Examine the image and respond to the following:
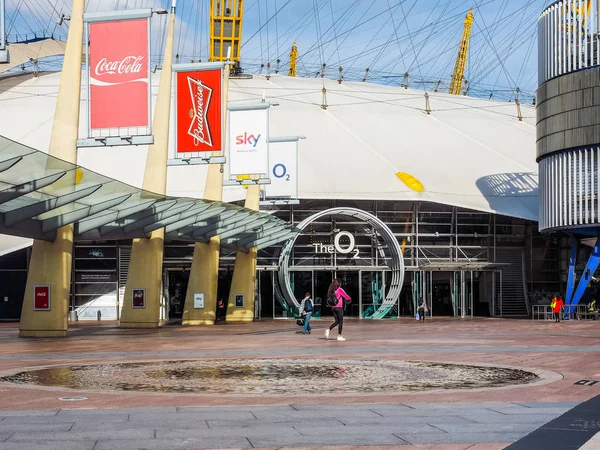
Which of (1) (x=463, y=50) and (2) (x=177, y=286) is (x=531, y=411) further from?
(1) (x=463, y=50)

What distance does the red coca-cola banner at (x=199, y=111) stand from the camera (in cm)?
3200

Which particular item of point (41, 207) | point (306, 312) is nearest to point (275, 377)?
point (41, 207)

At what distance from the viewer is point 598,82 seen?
46281 millimetres

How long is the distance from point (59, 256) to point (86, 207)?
2254 mm

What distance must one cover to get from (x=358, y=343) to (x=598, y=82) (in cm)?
2627

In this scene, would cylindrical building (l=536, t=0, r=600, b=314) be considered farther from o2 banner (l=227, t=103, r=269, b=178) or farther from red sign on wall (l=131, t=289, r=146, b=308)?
red sign on wall (l=131, t=289, r=146, b=308)

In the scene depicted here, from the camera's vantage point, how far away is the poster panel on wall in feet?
83.9

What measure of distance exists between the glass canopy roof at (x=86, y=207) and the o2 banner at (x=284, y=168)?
443 centimetres

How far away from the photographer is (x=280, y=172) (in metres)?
44.5

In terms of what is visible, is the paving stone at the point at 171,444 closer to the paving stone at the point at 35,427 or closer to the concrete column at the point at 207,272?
the paving stone at the point at 35,427

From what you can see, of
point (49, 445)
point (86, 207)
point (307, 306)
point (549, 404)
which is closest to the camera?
point (49, 445)

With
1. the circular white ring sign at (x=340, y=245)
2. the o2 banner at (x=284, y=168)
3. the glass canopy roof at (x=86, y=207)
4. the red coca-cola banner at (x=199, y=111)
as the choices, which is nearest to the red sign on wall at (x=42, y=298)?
the glass canopy roof at (x=86, y=207)

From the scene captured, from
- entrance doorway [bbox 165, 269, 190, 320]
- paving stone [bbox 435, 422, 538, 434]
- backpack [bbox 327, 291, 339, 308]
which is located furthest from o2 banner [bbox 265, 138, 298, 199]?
paving stone [bbox 435, 422, 538, 434]

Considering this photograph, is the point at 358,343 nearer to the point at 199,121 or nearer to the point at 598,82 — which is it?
the point at 199,121
